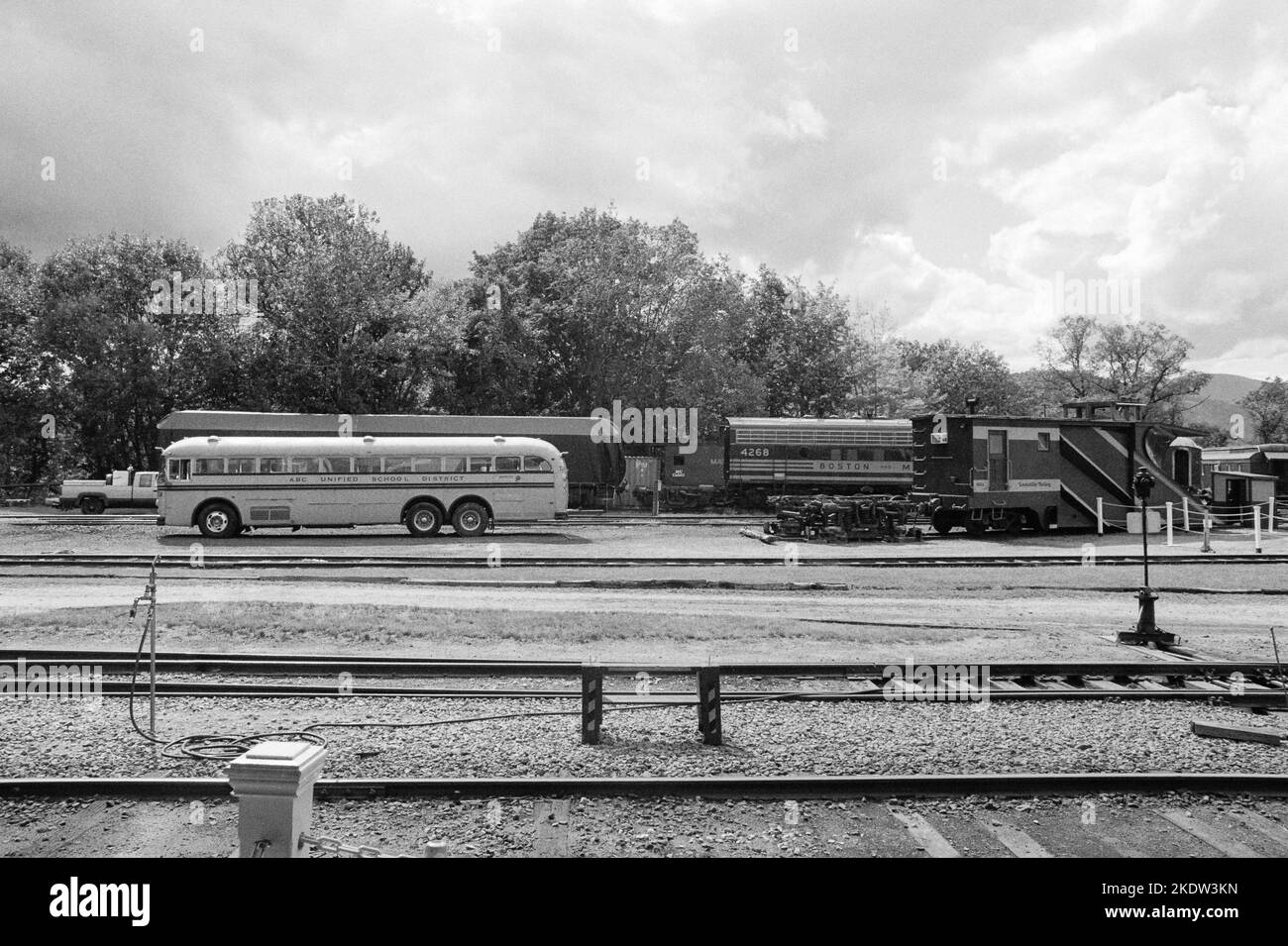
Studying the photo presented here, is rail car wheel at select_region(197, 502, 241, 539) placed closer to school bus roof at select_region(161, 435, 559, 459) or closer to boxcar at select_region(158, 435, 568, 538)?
boxcar at select_region(158, 435, 568, 538)

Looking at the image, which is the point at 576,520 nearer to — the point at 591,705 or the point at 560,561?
the point at 560,561

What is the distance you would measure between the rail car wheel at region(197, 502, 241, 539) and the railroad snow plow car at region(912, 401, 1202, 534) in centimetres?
2064

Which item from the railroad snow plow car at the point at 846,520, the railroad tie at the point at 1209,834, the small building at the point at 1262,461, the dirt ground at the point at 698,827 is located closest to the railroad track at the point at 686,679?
the dirt ground at the point at 698,827

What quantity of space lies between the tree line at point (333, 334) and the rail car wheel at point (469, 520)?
20639 millimetres

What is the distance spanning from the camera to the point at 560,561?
2059 centimetres

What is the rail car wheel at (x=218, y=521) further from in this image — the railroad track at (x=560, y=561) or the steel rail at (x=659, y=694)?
the steel rail at (x=659, y=694)

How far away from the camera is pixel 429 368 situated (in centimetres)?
4638

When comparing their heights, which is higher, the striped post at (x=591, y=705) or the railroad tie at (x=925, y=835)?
the striped post at (x=591, y=705)

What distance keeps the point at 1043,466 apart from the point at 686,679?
841 inches

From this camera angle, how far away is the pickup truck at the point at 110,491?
36281mm

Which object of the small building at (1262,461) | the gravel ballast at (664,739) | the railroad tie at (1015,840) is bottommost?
the railroad tie at (1015,840)

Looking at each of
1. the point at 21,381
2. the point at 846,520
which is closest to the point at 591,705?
the point at 846,520

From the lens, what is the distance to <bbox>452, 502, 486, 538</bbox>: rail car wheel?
87.1ft

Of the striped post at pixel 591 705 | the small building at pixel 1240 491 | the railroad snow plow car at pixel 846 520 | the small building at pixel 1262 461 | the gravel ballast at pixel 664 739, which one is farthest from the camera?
the small building at pixel 1262 461
